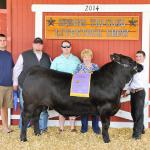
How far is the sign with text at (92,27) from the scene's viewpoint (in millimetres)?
7246

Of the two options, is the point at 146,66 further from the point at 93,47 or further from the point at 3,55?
the point at 3,55

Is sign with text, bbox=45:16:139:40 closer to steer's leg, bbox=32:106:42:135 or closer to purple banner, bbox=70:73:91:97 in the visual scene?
purple banner, bbox=70:73:91:97

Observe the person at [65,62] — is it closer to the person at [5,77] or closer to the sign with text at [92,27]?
the sign with text at [92,27]

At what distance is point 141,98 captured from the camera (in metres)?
6.46

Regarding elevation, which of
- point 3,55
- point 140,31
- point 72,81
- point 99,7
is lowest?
point 72,81

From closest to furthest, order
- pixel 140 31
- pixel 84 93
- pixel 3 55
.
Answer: pixel 84 93 < pixel 3 55 < pixel 140 31

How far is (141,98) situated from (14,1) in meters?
3.20

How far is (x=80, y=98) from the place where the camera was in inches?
244

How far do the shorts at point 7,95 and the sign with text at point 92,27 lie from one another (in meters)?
1.34

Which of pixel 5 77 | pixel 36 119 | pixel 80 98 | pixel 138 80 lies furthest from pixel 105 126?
pixel 5 77

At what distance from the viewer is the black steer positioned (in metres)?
6.18

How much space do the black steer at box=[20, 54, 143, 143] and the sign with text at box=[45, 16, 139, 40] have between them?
1.13m

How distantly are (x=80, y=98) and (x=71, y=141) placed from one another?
2.68ft

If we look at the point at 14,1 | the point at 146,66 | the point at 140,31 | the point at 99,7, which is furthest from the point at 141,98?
the point at 14,1
